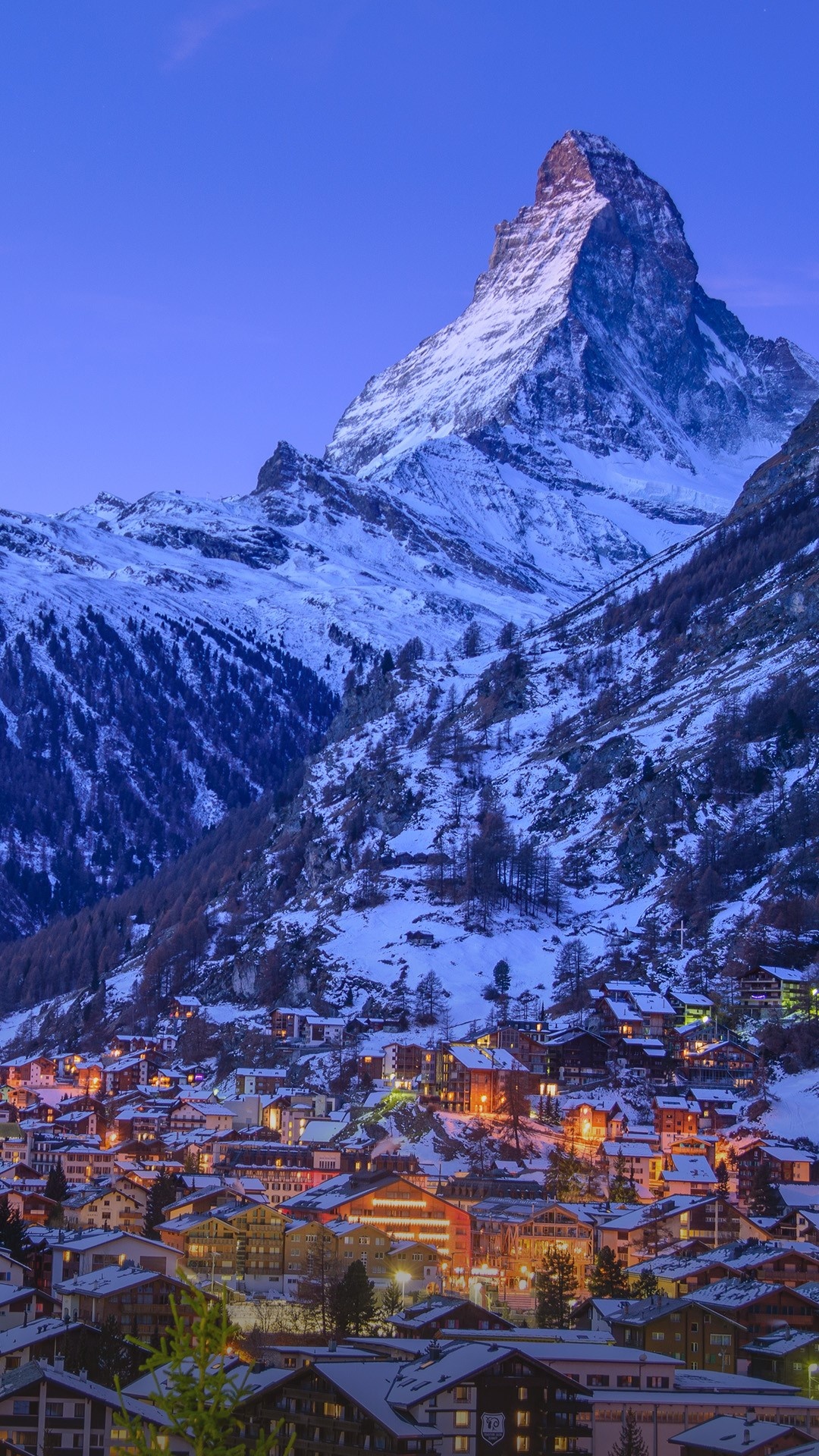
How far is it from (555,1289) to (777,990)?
5470cm

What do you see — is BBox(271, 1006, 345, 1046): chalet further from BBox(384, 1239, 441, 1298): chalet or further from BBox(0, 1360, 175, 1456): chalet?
BBox(0, 1360, 175, 1456): chalet

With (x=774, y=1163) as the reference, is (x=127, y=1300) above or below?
below

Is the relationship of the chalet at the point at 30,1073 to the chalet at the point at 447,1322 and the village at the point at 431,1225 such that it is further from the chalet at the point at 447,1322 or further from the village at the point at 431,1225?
the chalet at the point at 447,1322

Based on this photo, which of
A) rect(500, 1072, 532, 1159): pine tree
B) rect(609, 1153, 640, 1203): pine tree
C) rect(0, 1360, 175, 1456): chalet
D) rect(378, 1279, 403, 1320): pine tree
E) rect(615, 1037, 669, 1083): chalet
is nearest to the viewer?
rect(0, 1360, 175, 1456): chalet

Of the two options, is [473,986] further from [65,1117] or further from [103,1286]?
[103,1286]

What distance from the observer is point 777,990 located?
139375mm

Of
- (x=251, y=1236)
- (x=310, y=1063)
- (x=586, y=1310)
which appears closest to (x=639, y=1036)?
(x=310, y=1063)

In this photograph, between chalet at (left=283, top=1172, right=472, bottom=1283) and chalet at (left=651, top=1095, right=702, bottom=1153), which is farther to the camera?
chalet at (left=651, top=1095, right=702, bottom=1153)

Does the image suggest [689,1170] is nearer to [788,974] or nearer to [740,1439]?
[788,974]

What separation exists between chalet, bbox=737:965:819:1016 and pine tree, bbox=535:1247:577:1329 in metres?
43.1

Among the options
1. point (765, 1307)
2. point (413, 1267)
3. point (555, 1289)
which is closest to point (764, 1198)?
point (413, 1267)

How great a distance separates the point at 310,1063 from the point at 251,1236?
4595cm

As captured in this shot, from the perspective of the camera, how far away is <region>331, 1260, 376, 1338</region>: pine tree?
79.1m

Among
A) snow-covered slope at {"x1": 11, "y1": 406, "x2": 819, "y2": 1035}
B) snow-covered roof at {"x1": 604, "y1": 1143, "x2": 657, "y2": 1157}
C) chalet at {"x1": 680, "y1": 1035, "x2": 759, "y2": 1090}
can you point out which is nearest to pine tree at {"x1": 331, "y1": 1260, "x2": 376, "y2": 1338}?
snow-covered roof at {"x1": 604, "y1": 1143, "x2": 657, "y2": 1157}
